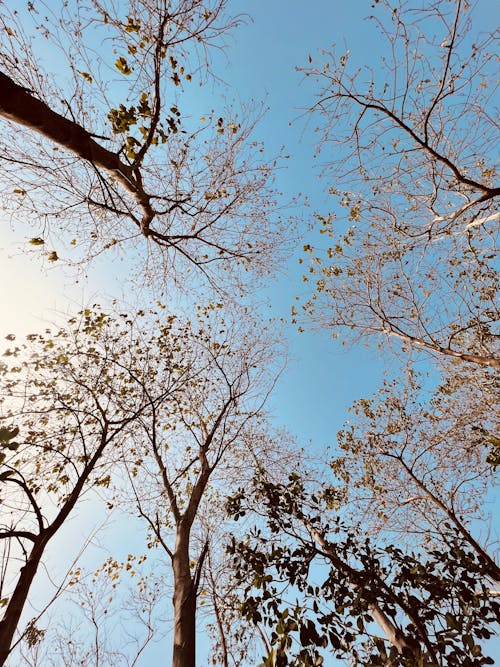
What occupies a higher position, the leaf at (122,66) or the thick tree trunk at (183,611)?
the leaf at (122,66)

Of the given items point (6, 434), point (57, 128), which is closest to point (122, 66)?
point (57, 128)

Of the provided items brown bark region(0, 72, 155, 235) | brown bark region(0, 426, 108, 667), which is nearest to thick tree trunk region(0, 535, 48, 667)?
brown bark region(0, 426, 108, 667)

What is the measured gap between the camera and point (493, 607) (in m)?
2.71

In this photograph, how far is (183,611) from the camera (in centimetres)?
414

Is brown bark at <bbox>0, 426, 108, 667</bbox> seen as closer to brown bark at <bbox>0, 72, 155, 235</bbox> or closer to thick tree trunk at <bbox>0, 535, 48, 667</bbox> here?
thick tree trunk at <bbox>0, 535, 48, 667</bbox>

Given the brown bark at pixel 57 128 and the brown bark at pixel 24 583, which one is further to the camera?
the brown bark at pixel 24 583

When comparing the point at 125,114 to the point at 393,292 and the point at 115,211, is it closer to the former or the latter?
the point at 115,211

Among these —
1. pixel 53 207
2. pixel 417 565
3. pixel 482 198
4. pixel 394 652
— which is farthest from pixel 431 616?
pixel 53 207

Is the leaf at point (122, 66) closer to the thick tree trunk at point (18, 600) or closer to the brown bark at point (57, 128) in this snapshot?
the brown bark at point (57, 128)

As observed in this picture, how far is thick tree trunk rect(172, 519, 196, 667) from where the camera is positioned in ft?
12.4

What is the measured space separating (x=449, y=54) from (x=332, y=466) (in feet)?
29.7

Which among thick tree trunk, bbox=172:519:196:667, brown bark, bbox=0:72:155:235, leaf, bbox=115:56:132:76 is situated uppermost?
leaf, bbox=115:56:132:76

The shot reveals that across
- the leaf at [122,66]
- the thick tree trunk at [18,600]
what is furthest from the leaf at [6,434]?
the leaf at [122,66]

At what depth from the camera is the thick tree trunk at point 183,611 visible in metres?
3.78
